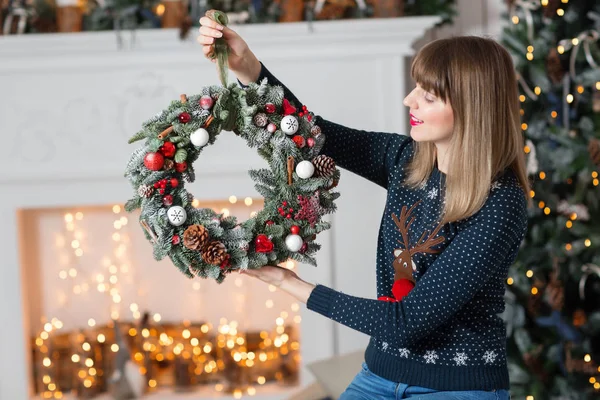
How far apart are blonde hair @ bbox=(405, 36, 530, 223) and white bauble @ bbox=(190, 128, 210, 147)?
479 mm

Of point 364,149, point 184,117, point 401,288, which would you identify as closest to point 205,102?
point 184,117

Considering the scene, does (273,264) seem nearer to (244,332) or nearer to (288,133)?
(288,133)

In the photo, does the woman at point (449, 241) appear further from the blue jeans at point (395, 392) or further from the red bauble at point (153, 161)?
the red bauble at point (153, 161)

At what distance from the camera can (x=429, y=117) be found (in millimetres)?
1603

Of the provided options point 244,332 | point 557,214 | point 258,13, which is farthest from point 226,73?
point 244,332

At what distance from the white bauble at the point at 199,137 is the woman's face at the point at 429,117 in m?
0.45

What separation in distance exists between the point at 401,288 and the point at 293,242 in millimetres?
264

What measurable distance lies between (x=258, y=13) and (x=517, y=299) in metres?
1.43

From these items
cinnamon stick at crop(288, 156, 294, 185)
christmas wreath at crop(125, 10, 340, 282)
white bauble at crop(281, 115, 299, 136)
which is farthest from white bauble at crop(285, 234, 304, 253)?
white bauble at crop(281, 115, 299, 136)

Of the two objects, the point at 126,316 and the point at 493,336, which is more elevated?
the point at 493,336

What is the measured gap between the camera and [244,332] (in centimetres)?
329

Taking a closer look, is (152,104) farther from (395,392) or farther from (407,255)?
(395,392)

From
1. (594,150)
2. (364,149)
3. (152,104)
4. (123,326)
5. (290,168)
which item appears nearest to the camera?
(290,168)

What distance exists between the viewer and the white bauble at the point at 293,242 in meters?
A: 1.57
